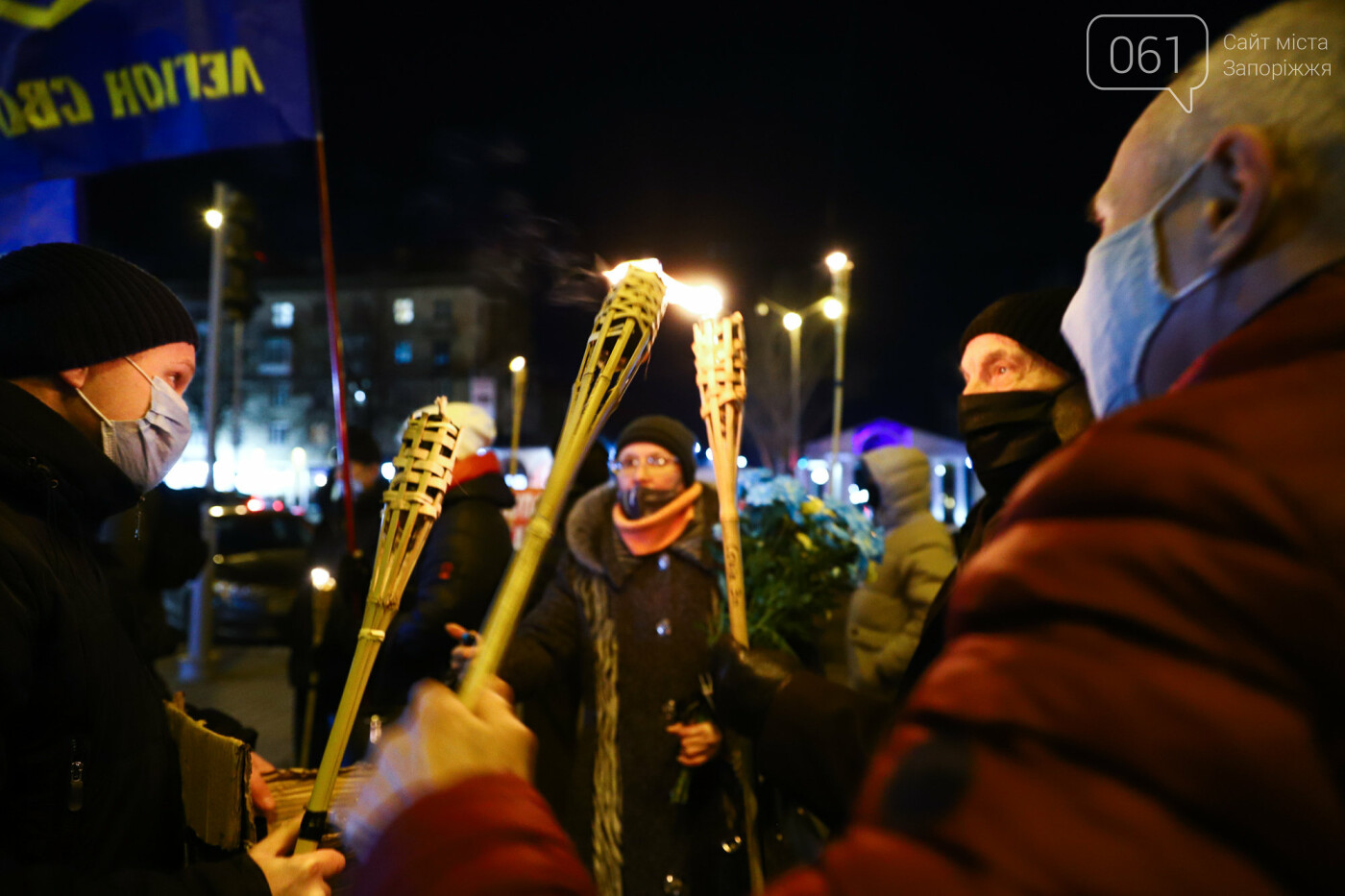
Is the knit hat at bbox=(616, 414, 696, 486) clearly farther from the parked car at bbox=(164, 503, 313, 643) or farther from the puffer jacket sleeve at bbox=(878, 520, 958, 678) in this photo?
A: the parked car at bbox=(164, 503, 313, 643)

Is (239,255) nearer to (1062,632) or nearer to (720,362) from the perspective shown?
(720,362)

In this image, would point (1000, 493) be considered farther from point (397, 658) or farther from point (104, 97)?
point (104, 97)

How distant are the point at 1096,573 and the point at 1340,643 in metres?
0.17

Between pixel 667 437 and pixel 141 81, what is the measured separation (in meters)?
3.63

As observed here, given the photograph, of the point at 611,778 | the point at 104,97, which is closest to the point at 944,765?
the point at 611,778

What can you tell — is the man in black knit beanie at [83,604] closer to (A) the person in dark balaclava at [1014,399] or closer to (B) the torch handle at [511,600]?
(B) the torch handle at [511,600]

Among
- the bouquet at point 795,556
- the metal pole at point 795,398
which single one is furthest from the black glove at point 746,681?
the metal pole at point 795,398

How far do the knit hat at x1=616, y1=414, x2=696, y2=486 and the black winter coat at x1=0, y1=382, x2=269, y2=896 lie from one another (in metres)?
2.33

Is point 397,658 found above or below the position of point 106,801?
below

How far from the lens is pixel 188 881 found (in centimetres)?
132

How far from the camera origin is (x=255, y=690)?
28.2 ft

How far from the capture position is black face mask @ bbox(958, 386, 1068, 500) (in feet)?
6.40

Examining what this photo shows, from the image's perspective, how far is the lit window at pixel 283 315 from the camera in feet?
159

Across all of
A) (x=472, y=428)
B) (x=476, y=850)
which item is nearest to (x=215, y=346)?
(x=472, y=428)
